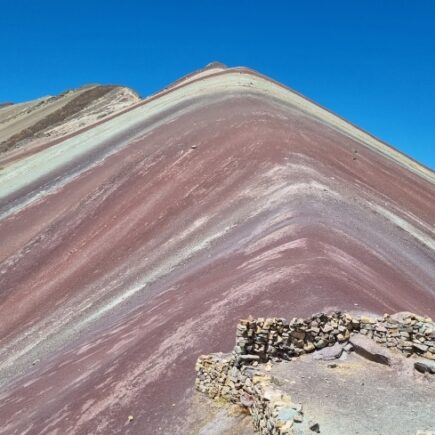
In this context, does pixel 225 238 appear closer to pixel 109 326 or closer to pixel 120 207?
pixel 109 326

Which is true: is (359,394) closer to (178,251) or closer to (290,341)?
(290,341)

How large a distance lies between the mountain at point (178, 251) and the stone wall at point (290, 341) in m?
0.87

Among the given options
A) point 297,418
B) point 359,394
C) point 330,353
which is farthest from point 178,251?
point 297,418

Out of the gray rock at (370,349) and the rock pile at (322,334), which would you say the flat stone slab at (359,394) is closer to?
the gray rock at (370,349)

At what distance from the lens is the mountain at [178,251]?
12469 mm

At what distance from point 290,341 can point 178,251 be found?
37.0 ft

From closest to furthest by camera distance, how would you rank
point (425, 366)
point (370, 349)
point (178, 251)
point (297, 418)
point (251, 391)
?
point (297, 418) → point (251, 391) → point (425, 366) → point (370, 349) → point (178, 251)

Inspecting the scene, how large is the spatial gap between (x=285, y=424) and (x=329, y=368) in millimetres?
2736

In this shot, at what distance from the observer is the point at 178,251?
21078 mm

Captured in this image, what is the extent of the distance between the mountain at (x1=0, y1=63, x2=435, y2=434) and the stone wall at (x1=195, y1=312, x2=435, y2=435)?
34.3 inches

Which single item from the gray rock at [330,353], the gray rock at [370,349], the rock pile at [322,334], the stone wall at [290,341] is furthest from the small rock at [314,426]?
the gray rock at [370,349]

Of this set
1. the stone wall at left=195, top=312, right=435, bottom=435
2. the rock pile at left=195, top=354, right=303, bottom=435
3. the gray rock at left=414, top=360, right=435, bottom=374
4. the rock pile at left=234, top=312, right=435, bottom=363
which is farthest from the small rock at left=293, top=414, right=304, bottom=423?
the gray rock at left=414, top=360, right=435, bottom=374

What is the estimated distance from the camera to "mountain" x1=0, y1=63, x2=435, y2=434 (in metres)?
12.5

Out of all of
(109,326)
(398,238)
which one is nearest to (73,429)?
(109,326)
